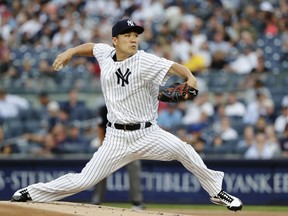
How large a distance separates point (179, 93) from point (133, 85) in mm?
438

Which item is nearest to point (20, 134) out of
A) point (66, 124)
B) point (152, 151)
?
point (66, 124)

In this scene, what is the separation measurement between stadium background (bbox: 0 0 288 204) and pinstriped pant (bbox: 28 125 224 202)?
4.82 metres

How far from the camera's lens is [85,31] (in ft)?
54.3

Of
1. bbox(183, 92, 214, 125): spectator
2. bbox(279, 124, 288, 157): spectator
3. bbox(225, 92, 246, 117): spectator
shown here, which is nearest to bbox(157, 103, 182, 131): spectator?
bbox(183, 92, 214, 125): spectator

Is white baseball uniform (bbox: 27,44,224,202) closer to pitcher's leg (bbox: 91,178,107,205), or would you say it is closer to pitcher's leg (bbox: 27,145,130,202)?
pitcher's leg (bbox: 27,145,130,202)

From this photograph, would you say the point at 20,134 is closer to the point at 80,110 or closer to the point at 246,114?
Answer: the point at 80,110

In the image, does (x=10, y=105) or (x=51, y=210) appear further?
(x=10, y=105)

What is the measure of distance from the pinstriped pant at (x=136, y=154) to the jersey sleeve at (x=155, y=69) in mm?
466

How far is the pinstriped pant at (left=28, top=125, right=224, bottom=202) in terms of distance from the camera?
24.6ft

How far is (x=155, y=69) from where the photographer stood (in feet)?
24.1

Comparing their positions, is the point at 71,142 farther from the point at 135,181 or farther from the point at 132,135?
the point at 132,135

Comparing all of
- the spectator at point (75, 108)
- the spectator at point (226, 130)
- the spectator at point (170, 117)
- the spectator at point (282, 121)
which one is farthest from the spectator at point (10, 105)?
the spectator at point (282, 121)

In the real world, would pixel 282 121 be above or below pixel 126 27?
below

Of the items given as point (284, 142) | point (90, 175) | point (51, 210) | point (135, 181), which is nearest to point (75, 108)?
point (284, 142)
